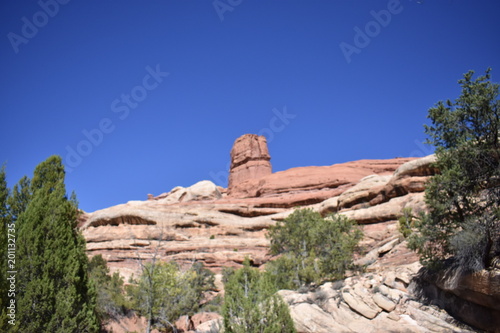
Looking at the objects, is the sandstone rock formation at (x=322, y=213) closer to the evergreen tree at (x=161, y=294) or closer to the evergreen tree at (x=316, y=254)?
the evergreen tree at (x=316, y=254)

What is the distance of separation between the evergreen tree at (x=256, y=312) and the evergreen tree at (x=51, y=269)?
467cm

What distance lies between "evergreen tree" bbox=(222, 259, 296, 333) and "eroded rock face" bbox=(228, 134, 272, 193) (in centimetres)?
7750

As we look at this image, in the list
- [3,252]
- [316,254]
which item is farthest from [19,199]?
[316,254]

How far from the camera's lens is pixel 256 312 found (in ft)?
36.0

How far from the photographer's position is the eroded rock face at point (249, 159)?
9088 cm

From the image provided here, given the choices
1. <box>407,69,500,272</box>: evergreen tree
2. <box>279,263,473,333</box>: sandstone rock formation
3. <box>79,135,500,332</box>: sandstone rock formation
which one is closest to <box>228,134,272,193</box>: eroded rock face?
<box>79,135,500,332</box>: sandstone rock formation

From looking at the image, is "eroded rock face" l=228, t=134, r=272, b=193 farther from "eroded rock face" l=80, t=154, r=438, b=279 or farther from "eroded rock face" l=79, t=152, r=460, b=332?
"eroded rock face" l=80, t=154, r=438, b=279

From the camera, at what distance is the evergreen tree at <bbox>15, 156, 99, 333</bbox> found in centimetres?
1020

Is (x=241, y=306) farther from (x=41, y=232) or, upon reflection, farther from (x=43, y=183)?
(x=43, y=183)

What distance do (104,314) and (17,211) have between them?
10.1 metres

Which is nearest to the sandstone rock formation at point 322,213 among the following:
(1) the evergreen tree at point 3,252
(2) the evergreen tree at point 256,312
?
(2) the evergreen tree at point 256,312

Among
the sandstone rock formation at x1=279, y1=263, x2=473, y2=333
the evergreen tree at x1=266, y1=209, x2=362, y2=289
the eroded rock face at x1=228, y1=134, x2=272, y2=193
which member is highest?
the eroded rock face at x1=228, y1=134, x2=272, y2=193

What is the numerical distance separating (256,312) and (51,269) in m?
6.91

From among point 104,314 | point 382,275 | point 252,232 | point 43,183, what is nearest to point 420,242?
point 382,275
